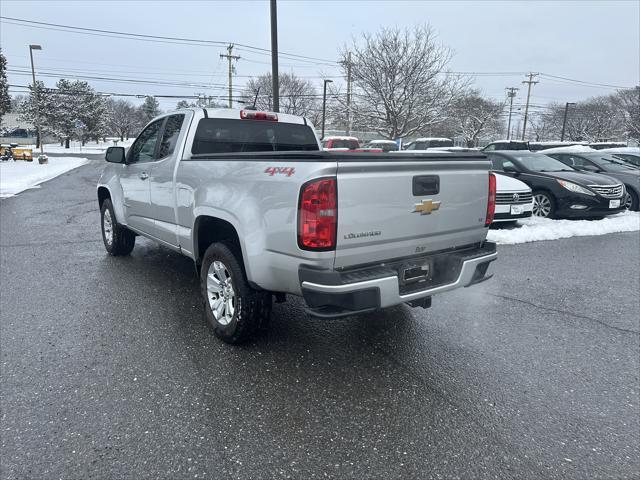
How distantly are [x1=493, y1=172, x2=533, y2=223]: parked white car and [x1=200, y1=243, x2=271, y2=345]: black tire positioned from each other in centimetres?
644

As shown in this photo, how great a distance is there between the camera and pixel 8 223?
887 centimetres

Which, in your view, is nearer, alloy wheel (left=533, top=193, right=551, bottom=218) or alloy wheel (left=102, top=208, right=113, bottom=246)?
alloy wheel (left=102, top=208, right=113, bottom=246)

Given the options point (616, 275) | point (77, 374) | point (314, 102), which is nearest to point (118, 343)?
point (77, 374)

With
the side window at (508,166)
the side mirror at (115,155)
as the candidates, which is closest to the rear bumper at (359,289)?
the side mirror at (115,155)

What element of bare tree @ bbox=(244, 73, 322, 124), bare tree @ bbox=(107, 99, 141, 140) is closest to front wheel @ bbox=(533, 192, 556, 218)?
bare tree @ bbox=(244, 73, 322, 124)

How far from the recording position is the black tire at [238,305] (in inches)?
132

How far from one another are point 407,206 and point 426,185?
24 cm

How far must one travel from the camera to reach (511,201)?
28.1 ft

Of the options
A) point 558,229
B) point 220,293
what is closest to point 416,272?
point 220,293

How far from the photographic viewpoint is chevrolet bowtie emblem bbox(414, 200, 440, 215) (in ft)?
10.4

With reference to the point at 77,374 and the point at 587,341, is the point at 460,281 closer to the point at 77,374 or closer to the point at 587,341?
the point at 587,341

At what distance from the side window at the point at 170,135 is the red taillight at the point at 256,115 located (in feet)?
2.11

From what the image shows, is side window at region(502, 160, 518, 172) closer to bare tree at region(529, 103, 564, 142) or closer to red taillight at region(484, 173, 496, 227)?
red taillight at region(484, 173, 496, 227)

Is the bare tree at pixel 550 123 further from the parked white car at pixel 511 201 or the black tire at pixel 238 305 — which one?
the black tire at pixel 238 305
